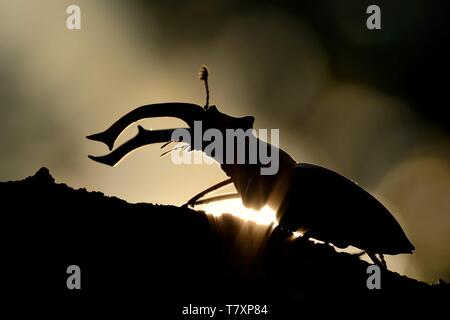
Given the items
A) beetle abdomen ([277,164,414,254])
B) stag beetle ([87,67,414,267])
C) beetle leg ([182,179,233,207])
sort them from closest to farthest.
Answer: stag beetle ([87,67,414,267])
beetle abdomen ([277,164,414,254])
beetle leg ([182,179,233,207])

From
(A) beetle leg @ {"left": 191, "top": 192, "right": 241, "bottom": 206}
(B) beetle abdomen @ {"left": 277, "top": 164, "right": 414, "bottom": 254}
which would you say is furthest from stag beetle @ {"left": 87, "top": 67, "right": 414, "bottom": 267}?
(A) beetle leg @ {"left": 191, "top": 192, "right": 241, "bottom": 206}

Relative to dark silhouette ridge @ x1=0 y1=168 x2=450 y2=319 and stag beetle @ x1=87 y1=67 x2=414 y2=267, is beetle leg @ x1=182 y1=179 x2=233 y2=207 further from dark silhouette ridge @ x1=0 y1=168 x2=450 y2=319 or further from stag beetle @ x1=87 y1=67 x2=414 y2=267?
dark silhouette ridge @ x1=0 y1=168 x2=450 y2=319

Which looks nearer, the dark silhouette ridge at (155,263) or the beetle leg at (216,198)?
the dark silhouette ridge at (155,263)

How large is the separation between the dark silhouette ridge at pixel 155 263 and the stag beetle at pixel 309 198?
78cm

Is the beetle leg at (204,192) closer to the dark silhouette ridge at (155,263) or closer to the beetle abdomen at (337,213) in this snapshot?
the beetle abdomen at (337,213)

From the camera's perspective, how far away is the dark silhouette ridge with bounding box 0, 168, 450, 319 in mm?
3084

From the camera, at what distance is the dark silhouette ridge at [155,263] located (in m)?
3.08

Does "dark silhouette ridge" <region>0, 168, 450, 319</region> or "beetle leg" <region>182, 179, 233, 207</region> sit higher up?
Result: "beetle leg" <region>182, 179, 233, 207</region>

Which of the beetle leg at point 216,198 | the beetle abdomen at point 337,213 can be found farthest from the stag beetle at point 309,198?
the beetle leg at point 216,198

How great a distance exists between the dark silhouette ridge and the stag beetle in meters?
0.78

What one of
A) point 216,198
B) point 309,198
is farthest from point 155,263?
point 216,198

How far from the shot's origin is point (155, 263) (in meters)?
3.37

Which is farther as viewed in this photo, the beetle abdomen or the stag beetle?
the beetle abdomen
